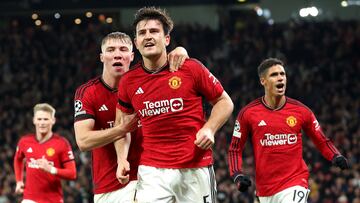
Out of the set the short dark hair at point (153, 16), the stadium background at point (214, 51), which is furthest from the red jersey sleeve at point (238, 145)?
the stadium background at point (214, 51)

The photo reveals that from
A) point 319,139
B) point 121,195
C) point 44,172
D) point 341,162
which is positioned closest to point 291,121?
point 319,139

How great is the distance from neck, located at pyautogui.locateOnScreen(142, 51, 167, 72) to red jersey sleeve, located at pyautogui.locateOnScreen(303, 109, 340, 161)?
2.88m

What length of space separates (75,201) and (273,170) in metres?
10.1

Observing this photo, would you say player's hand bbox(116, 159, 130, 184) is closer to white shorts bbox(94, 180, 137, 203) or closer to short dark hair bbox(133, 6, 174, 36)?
white shorts bbox(94, 180, 137, 203)

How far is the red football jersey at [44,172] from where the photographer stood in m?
10.3

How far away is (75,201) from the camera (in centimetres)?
1805

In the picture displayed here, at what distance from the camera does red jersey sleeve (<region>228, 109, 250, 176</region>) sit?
8.66m

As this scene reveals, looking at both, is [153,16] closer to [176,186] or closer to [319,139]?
[176,186]

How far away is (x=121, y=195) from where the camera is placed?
7348 mm

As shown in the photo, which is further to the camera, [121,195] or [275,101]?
[275,101]

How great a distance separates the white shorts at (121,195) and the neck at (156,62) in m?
1.39

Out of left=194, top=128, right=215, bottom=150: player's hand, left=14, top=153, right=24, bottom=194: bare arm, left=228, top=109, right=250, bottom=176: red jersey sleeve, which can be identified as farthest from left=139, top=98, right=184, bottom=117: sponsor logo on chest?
left=14, top=153, right=24, bottom=194: bare arm

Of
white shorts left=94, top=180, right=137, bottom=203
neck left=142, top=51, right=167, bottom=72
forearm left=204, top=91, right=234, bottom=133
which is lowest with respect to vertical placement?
white shorts left=94, top=180, right=137, bottom=203

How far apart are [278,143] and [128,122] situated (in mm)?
2578
